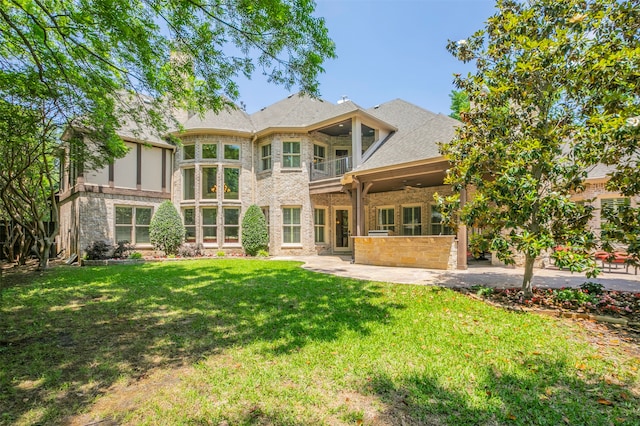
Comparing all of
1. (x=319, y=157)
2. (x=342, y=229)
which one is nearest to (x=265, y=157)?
(x=319, y=157)

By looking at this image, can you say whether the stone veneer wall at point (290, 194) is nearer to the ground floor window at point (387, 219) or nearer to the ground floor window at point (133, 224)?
the ground floor window at point (387, 219)

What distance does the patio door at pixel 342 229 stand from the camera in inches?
682

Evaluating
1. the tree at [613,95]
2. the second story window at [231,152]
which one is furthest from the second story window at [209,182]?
the tree at [613,95]

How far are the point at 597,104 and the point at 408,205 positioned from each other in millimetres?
10619

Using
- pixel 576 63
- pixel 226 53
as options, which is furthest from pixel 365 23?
pixel 576 63

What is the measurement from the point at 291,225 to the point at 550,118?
11.9 m

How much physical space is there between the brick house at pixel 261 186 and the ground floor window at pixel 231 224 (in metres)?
0.05

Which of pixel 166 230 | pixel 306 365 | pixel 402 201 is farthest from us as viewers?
pixel 402 201

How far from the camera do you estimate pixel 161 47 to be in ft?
20.5

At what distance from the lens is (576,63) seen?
18.7ft

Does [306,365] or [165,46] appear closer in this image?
[306,365]

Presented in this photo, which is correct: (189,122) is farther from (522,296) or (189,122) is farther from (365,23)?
(522,296)

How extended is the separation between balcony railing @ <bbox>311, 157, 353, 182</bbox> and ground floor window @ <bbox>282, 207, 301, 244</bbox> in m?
1.94

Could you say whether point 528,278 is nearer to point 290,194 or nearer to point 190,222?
point 290,194
